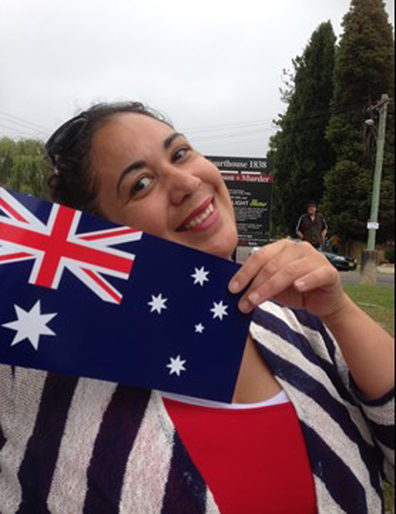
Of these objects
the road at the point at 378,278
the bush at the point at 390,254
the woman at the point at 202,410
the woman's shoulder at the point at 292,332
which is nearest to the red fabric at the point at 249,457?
the woman at the point at 202,410

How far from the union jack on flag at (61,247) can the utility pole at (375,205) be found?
0.35 m

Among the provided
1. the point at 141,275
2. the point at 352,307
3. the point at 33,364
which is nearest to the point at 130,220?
the point at 141,275

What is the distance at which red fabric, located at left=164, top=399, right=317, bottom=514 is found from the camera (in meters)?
0.73

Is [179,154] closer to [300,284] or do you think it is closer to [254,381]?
[300,284]

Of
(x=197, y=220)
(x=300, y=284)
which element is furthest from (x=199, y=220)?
(x=300, y=284)

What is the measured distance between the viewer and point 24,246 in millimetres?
715

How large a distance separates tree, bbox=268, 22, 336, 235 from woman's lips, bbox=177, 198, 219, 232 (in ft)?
0.96

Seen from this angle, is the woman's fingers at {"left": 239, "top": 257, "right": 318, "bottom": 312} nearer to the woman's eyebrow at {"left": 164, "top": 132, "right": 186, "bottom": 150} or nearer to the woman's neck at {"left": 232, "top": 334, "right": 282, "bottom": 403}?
the woman's neck at {"left": 232, "top": 334, "right": 282, "bottom": 403}

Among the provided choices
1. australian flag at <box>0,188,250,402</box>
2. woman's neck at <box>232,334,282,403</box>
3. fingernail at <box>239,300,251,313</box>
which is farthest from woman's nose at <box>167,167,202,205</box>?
woman's neck at <box>232,334,282,403</box>

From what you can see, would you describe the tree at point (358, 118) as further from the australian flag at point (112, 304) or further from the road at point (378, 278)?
the australian flag at point (112, 304)

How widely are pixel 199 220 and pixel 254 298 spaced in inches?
7.3

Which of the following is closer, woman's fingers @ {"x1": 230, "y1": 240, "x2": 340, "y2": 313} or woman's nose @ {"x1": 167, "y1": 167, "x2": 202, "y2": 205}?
woman's fingers @ {"x1": 230, "y1": 240, "x2": 340, "y2": 313}

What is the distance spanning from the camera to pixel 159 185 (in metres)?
0.82

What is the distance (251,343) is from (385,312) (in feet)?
1.42
